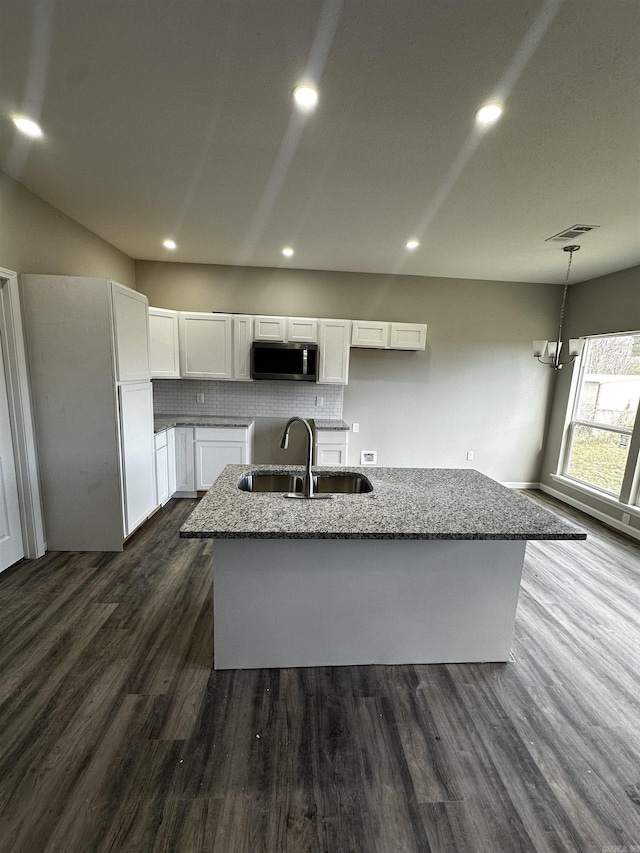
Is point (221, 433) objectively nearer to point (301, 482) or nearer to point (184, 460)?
point (184, 460)

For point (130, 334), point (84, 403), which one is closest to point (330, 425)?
point (130, 334)

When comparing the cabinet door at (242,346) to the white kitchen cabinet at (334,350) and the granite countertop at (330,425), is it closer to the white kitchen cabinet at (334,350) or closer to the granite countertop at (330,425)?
the white kitchen cabinet at (334,350)

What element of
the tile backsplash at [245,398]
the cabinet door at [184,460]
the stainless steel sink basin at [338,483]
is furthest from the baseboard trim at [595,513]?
the cabinet door at [184,460]

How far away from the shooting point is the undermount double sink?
2188 mm

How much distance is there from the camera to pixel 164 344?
3.93 m

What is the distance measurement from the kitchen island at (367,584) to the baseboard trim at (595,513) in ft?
8.91

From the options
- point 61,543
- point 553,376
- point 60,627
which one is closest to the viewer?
point 60,627

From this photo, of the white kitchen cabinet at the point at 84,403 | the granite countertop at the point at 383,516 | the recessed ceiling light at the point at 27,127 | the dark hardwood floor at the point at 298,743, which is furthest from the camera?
the white kitchen cabinet at the point at 84,403

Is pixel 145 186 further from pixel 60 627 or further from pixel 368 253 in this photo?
pixel 60 627

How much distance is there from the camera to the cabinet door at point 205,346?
13.3ft

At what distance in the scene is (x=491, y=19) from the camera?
123 cm

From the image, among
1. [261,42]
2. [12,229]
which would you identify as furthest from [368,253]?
[12,229]

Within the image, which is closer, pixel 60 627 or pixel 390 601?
pixel 390 601

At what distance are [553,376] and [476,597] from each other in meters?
4.20
